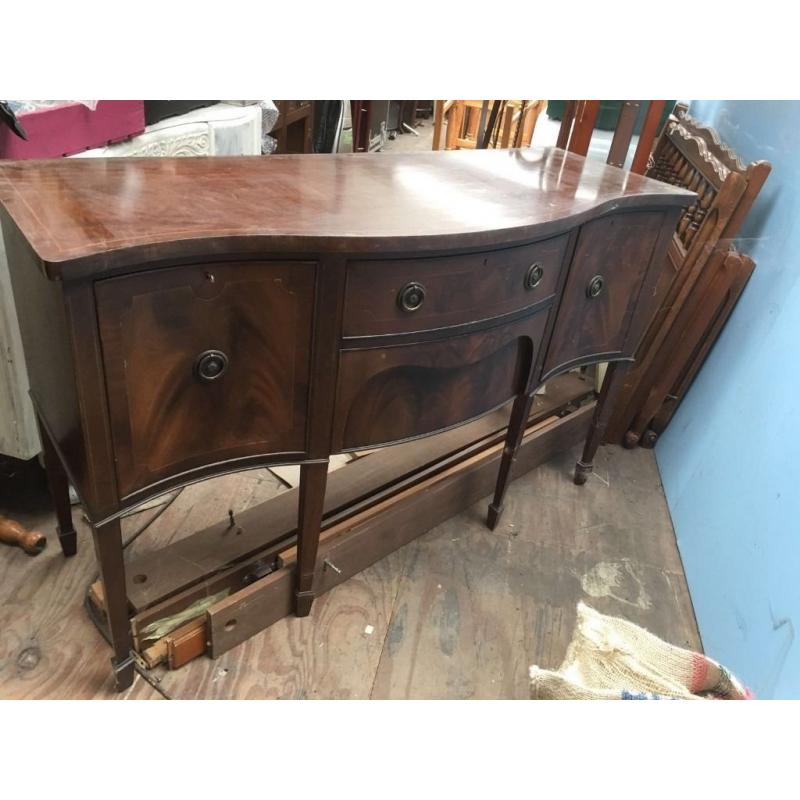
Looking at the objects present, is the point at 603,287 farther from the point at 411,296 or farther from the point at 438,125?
the point at 438,125

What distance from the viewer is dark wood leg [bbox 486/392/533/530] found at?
1390mm

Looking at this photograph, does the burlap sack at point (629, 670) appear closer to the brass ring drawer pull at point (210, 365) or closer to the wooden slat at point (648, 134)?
the brass ring drawer pull at point (210, 365)

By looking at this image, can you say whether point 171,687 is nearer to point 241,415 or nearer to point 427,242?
point 241,415

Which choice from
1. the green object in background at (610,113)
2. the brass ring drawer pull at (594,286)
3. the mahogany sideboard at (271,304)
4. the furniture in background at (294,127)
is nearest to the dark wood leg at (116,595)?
the mahogany sideboard at (271,304)

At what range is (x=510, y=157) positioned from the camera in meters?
1.42

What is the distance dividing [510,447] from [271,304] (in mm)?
788

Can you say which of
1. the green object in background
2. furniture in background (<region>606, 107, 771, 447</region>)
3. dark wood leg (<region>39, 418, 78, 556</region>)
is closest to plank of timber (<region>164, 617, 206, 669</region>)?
dark wood leg (<region>39, 418, 78, 556</region>)

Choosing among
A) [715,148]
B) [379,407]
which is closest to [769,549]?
[379,407]

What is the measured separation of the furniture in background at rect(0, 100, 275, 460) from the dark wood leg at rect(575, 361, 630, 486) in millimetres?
1159

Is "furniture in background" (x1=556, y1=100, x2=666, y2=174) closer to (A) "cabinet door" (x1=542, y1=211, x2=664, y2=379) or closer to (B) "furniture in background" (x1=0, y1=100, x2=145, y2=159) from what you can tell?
(A) "cabinet door" (x1=542, y1=211, x2=664, y2=379)

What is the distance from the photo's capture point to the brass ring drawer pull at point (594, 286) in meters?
1.30

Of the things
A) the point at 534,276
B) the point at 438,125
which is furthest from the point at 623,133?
the point at 438,125

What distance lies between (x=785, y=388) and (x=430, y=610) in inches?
33.9

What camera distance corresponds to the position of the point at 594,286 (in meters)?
1.31
